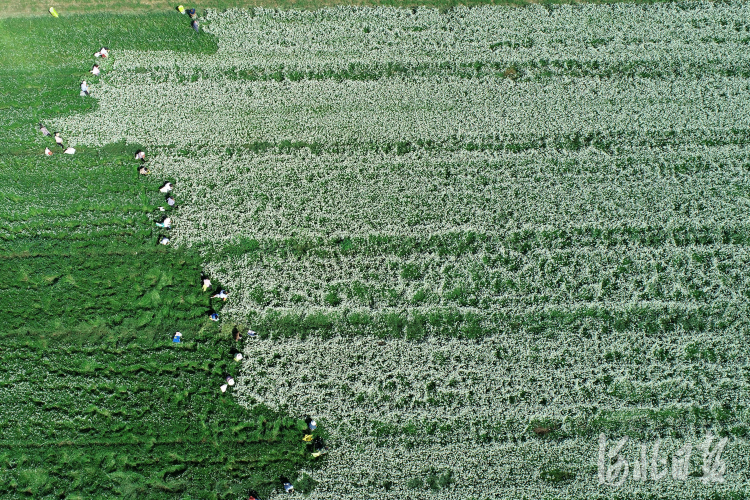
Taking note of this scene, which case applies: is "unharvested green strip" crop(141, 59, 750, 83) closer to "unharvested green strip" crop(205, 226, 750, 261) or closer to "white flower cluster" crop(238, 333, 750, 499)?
"unharvested green strip" crop(205, 226, 750, 261)

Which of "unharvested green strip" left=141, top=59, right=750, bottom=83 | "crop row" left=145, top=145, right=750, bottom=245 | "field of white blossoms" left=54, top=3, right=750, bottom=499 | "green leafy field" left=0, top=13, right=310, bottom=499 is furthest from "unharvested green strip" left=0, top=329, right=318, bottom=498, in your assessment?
"unharvested green strip" left=141, top=59, right=750, bottom=83

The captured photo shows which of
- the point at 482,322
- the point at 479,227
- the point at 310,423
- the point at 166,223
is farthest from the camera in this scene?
the point at 479,227

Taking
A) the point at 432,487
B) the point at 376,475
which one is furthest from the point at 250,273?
the point at 432,487

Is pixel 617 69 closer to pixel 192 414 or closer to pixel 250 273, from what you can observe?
pixel 250 273

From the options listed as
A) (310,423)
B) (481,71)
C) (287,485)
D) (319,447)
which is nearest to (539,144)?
(481,71)

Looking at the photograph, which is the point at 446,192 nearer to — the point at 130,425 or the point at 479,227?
the point at 479,227

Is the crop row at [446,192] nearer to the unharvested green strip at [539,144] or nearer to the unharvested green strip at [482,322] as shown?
the unharvested green strip at [539,144]

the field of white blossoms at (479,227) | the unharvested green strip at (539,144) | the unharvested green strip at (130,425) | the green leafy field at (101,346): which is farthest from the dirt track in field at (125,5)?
the unharvested green strip at (130,425)
